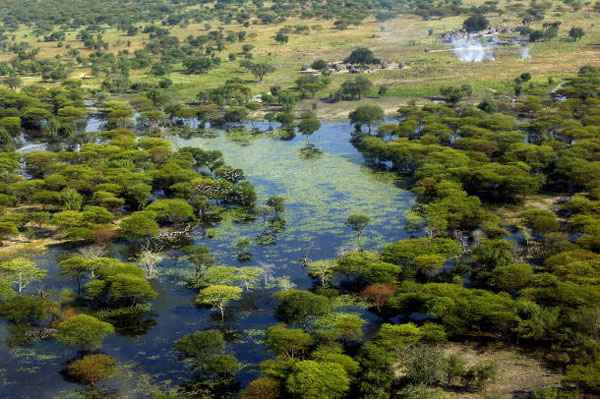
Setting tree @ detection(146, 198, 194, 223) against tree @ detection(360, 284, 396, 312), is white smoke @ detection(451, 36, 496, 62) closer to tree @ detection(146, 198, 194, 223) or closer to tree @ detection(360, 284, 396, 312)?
tree @ detection(146, 198, 194, 223)

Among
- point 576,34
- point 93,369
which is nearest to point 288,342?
point 93,369

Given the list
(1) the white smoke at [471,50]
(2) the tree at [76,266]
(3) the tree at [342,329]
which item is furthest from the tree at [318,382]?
(1) the white smoke at [471,50]

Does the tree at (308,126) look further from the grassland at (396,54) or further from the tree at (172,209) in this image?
the tree at (172,209)

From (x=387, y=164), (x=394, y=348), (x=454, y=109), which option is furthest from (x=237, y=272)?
(x=454, y=109)

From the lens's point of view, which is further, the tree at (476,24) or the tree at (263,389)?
the tree at (476,24)

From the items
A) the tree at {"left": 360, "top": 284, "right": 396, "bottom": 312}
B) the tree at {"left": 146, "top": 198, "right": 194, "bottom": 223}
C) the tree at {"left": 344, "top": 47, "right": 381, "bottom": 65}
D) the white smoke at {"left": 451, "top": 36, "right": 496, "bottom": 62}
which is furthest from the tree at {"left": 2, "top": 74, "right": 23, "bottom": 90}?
the tree at {"left": 360, "top": 284, "right": 396, "bottom": 312}

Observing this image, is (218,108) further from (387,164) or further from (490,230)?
(490,230)
